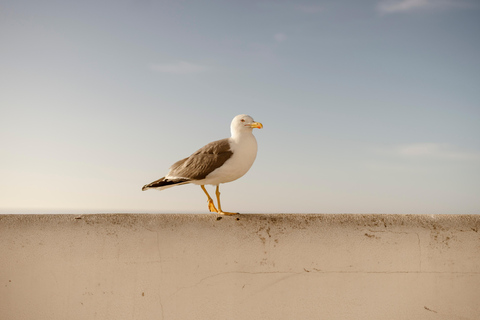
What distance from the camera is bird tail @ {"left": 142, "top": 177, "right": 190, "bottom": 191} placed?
10.1 feet

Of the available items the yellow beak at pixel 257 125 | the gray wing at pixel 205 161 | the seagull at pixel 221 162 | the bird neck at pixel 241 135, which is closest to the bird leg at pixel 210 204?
the seagull at pixel 221 162

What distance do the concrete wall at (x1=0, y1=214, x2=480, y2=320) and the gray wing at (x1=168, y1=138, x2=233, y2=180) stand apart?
546 mm

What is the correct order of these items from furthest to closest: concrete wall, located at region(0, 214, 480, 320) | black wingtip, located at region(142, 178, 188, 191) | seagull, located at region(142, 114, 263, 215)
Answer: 1. black wingtip, located at region(142, 178, 188, 191)
2. seagull, located at region(142, 114, 263, 215)
3. concrete wall, located at region(0, 214, 480, 320)

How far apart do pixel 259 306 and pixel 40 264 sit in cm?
134

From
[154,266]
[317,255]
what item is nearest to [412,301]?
[317,255]

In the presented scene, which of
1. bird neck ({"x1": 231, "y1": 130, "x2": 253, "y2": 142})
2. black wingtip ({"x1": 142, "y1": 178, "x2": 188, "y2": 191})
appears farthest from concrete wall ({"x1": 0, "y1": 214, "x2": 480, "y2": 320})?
bird neck ({"x1": 231, "y1": 130, "x2": 253, "y2": 142})

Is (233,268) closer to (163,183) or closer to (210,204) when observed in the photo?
(210,204)

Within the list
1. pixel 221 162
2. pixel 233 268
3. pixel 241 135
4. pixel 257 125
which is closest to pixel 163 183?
pixel 221 162

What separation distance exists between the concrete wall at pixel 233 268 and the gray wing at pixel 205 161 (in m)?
0.55

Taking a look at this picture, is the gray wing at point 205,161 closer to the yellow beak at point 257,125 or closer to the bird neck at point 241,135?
the bird neck at point 241,135

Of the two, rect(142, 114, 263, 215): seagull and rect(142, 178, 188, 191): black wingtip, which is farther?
rect(142, 178, 188, 191): black wingtip

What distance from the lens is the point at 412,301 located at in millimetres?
2506

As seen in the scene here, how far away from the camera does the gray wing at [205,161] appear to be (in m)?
3.03

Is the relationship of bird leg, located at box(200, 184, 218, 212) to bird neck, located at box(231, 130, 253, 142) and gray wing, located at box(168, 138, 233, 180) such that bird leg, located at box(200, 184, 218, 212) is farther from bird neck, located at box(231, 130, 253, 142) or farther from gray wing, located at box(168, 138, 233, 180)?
bird neck, located at box(231, 130, 253, 142)
